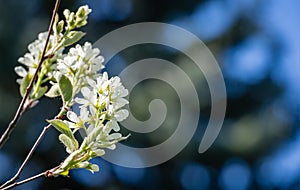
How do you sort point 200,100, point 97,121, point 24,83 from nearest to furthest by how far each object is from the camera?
point 97,121 → point 24,83 → point 200,100

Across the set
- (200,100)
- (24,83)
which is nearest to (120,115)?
(24,83)

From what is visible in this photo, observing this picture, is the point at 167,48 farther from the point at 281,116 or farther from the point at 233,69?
the point at 281,116

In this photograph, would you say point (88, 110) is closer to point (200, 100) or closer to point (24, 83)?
point (24, 83)

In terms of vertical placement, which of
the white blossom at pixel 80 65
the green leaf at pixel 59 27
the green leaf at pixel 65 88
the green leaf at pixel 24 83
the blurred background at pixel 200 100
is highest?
the blurred background at pixel 200 100

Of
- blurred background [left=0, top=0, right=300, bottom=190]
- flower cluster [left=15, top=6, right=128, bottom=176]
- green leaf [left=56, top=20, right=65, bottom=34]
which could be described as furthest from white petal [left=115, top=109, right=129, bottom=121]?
blurred background [left=0, top=0, right=300, bottom=190]

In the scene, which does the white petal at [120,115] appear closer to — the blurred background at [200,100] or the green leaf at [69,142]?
the green leaf at [69,142]

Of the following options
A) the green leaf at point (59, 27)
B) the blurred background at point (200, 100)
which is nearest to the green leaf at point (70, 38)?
the green leaf at point (59, 27)
